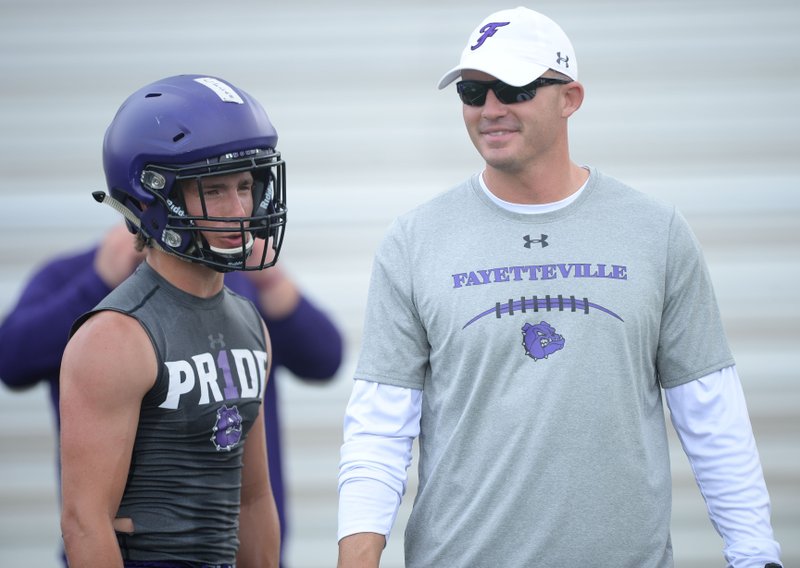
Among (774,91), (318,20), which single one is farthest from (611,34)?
(318,20)

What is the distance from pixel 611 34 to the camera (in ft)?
16.7

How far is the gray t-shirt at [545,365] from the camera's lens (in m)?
2.76

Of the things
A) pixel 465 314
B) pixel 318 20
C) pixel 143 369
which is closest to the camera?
pixel 143 369

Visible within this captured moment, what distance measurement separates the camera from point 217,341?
9.41ft

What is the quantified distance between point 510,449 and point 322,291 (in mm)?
2439

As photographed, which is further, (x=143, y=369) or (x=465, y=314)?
(x=465, y=314)

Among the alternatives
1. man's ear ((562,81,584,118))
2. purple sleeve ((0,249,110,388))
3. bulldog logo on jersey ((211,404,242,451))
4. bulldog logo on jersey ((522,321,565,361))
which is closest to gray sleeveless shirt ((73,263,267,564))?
bulldog logo on jersey ((211,404,242,451))

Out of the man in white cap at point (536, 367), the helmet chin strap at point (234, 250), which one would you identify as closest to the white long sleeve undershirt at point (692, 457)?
the man in white cap at point (536, 367)

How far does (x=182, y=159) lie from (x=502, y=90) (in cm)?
77

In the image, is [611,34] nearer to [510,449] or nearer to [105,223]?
[105,223]

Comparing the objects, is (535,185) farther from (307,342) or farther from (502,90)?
(307,342)

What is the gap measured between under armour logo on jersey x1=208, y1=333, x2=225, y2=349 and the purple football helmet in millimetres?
159

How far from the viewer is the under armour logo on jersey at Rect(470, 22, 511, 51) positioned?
297 cm

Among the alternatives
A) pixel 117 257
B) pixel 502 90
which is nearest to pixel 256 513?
pixel 117 257
